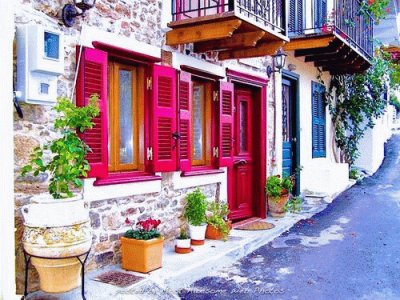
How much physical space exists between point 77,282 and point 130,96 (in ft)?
7.96

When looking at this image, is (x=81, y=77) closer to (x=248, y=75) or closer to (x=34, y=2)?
(x=34, y=2)

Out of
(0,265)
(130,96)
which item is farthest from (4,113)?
(130,96)

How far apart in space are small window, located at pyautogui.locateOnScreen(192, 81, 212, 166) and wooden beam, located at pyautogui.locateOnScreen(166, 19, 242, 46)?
115cm

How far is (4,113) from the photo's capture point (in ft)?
11.2

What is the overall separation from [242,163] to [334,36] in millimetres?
3320

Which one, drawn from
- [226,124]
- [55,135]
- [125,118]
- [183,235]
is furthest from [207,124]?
[55,135]

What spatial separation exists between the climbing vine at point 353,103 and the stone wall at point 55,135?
7.29m

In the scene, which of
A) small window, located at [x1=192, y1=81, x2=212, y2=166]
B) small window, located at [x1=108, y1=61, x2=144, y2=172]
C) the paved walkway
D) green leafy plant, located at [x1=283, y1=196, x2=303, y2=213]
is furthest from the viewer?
green leafy plant, located at [x1=283, y1=196, x2=303, y2=213]

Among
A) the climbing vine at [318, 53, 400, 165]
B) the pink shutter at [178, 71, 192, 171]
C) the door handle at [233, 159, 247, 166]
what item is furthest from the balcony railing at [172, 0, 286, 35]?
the climbing vine at [318, 53, 400, 165]

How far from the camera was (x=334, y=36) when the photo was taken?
28.8 ft

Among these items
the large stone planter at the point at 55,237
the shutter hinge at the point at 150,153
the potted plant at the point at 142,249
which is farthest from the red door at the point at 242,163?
the large stone planter at the point at 55,237

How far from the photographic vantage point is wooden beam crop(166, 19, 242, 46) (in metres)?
5.45

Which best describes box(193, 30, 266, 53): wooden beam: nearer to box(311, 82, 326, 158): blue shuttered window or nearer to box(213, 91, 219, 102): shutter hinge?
box(213, 91, 219, 102): shutter hinge

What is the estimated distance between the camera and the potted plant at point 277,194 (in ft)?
26.4
